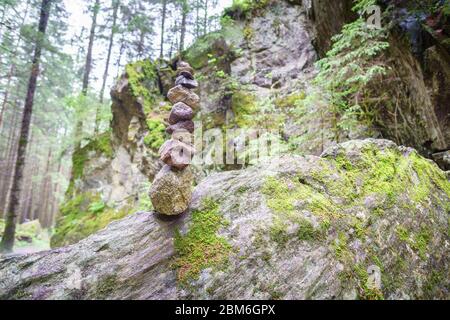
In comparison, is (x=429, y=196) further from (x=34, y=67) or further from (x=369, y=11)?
(x=34, y=67)

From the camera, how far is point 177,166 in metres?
3.25

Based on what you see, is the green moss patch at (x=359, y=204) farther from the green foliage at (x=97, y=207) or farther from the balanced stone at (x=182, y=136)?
the green foliage at (x=97, y=207)

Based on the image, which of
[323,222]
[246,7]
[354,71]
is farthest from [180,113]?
[246,7]

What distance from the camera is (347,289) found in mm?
2582

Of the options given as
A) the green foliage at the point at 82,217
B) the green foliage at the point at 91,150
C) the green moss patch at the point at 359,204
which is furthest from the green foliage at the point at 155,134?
the green moss patch at the point at 359,204

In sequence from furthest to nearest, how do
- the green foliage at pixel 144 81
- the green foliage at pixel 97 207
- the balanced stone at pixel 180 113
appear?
the green foliage at pixel 144 81, the green foliage at pixel 97 207, the balanced stone at pixel 180 113

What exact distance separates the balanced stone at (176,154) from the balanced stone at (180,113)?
378 millimetres

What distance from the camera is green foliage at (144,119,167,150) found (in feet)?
36.0

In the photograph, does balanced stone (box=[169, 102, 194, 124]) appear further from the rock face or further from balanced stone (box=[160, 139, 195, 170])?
the rock face

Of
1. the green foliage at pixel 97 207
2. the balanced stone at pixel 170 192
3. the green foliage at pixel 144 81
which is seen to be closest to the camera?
the balanced stone at pixel 170 192

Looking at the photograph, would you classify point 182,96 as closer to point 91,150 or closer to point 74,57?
point 91,150

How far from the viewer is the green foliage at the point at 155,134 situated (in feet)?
36.0

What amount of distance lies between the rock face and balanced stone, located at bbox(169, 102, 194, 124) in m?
0.97
